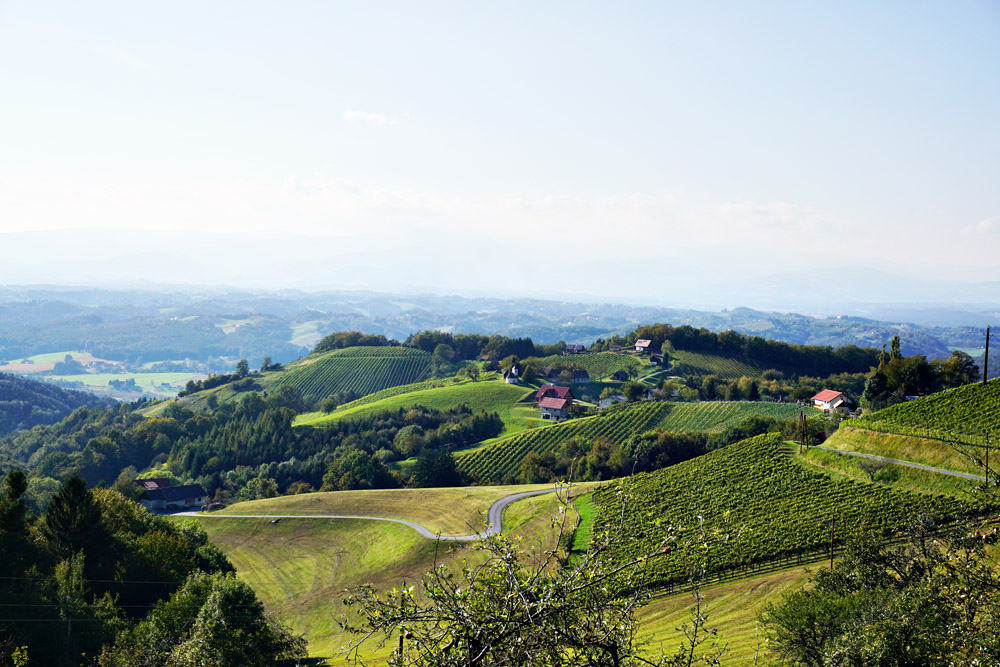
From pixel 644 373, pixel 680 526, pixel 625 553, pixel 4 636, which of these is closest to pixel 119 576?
pixel 4 636

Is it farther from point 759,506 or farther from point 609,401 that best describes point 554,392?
point 759,506

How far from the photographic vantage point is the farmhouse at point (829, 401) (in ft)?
288

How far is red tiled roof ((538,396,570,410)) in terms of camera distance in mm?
110144

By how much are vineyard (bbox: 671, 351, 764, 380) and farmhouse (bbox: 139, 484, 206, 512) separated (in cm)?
9316

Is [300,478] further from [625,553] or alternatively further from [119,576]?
[625,553]

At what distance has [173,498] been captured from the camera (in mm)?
86562

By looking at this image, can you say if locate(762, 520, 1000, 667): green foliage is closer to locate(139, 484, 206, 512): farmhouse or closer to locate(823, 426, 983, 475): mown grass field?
locate(823, 426, 983, 475): mown grass field

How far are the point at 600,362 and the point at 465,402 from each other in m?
43.7

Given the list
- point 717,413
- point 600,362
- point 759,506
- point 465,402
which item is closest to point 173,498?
point 465,402

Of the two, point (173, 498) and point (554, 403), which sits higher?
point (554, 403)

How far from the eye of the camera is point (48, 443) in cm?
13600

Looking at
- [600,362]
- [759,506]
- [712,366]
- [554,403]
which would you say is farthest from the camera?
[600,362]

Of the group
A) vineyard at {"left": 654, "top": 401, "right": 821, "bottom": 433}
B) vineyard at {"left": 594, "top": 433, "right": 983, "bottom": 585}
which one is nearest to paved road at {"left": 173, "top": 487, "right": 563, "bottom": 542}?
vineyard at {"left": 594, "top": 433, "right": 983, "bottom": 585}

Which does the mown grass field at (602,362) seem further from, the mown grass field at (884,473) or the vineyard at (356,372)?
the mown grass field at (884,473)
